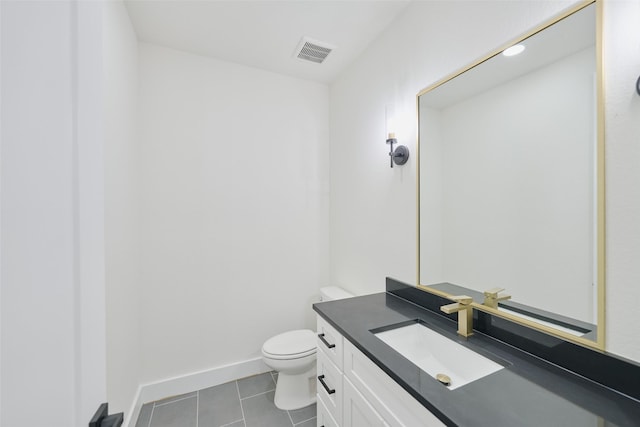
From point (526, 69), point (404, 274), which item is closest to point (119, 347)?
point (404, 274)

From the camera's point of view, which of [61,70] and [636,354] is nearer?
[61,70]

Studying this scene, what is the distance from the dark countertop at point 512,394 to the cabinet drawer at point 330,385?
1.02 ft

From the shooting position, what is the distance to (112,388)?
1.34 metres

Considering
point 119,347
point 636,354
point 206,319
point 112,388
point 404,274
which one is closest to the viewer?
point 636,354

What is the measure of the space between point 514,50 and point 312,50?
144 cm

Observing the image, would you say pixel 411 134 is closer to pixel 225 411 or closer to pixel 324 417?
pixel 324 417

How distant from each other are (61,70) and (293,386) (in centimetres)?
213

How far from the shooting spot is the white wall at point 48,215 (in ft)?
1.31

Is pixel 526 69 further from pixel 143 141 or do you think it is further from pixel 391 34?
pixel 143 141

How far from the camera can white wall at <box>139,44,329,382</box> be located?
202 cm

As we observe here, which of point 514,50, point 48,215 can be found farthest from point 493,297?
point 48,215

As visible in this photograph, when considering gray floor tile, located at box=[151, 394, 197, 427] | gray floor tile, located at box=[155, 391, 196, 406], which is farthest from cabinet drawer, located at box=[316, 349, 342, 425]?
gray floor tile, located at box=[155, 391, 196, 406]

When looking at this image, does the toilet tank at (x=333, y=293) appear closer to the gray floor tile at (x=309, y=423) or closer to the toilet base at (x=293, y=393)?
the toilet base at (x=293, y=393)

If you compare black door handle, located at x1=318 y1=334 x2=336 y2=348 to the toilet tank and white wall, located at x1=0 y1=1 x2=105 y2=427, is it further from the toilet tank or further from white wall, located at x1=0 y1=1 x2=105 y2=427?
white wall, located at x1=0 y1=1 x2=105 y2=427
